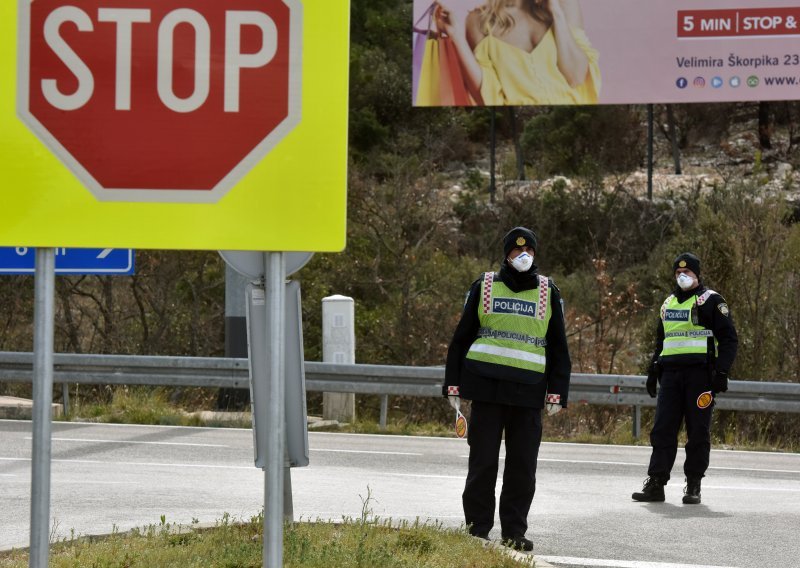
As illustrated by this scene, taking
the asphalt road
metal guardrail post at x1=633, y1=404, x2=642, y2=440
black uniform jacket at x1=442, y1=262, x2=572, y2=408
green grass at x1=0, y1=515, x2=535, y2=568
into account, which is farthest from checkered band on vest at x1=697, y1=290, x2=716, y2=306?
metal guardrail post at x1=633, y1=404, x2=642, y2=440

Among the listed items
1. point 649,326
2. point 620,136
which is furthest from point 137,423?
point 620,136

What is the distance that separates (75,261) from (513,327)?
637cm

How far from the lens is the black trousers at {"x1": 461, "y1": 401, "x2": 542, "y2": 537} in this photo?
758 cm

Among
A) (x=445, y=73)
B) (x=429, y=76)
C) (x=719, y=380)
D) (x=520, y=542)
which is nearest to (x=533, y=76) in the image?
(x=445, y=73)

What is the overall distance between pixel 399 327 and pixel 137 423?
568 cm

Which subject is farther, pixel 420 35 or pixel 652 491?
pixel 420 35

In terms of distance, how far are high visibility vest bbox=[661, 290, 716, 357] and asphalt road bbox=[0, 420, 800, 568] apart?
1081 millimetres

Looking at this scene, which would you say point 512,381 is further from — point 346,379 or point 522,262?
point 346,379

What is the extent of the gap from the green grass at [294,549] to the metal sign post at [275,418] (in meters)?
2.52

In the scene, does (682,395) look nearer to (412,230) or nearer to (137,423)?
(137,423)

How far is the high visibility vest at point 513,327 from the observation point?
7559 millimetres

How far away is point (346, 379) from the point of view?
14.9 meters

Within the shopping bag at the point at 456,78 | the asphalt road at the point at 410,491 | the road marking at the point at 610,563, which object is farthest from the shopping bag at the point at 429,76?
the road marking at the point at 610,563

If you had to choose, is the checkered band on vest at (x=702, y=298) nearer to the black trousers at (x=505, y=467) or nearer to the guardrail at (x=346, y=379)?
the black trousers at (x=505, y=467)
